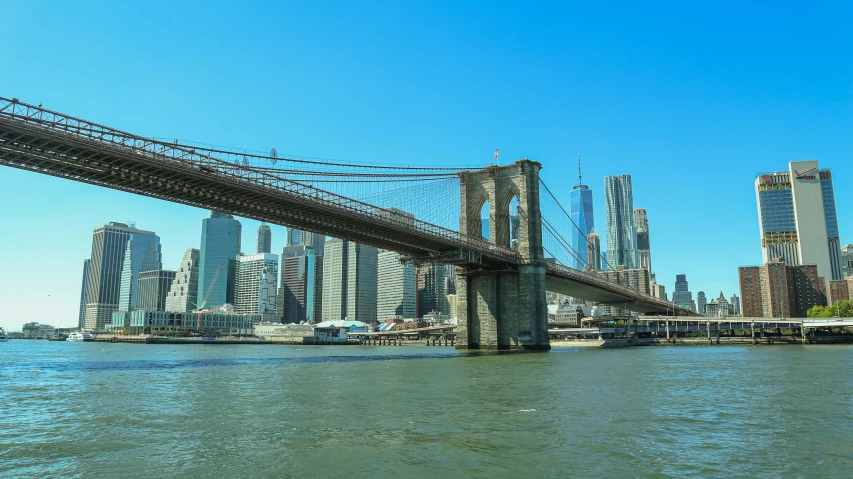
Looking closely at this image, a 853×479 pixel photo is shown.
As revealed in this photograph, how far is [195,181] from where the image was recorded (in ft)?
133

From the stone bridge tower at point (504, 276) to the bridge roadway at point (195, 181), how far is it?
6651 millimetres

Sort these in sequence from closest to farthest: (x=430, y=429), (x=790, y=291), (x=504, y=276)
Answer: (x=430, y=429) → (x=504, y=276) → (x=790, y=291)

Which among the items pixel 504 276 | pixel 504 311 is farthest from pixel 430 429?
pixel 504 276

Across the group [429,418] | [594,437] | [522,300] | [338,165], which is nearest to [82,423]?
[429,418]

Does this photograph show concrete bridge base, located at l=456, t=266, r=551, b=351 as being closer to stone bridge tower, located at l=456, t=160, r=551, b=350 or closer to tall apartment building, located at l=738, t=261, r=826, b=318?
stone bridge tower, located at l=456, t=160, r=551, b=350

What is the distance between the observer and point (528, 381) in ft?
102

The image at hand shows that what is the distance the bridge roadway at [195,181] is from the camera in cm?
3238

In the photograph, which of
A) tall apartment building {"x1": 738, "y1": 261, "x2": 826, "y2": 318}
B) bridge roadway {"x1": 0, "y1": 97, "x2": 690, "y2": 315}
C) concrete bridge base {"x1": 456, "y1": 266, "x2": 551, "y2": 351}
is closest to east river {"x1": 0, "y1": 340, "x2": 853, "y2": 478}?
bridge roadway {"x1": 0, "y1": 97, "x2": 690, "y2": 315}

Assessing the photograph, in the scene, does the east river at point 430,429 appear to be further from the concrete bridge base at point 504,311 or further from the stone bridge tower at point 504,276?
the stone bridge tower at point 504,276

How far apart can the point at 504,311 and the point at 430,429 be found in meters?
55.1

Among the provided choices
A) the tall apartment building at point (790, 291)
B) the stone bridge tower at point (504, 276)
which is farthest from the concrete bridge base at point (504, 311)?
the tall apartment building at point (790, 291)

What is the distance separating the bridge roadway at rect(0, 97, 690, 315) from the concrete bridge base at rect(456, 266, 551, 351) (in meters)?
6.78

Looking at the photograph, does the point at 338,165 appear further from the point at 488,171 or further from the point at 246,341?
the point at 246,341

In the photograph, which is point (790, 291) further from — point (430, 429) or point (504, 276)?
point (430, 429)
